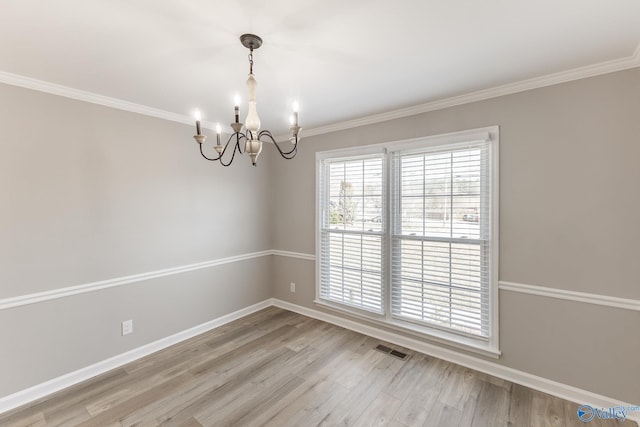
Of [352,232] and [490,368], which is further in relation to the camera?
[352,232]

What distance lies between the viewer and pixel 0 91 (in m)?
2.14

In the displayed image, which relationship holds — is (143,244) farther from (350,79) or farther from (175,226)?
(350,79)

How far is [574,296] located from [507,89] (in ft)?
5.86

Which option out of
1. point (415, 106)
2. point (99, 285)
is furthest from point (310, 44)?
point (99, 285)

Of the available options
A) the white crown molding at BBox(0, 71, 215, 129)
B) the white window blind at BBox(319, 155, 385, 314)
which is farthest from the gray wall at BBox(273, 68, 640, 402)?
the white crown molding at BBox(0, 71, 215, 129)

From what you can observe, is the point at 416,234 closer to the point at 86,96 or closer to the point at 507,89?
the point at 507,89

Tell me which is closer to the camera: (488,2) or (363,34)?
(488,2)

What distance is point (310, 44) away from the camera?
5.89 ft

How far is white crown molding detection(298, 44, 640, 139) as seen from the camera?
6.64ft

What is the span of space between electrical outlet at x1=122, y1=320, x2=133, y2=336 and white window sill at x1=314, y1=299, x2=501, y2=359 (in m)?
2.23

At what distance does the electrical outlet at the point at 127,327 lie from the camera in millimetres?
2775

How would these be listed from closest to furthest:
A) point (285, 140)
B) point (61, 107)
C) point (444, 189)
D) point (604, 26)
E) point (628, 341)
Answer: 1. point (604, 26)
2. point (628, 341)
3. point (61, 107)
4. point (444, 189)
5. point (285, 140)

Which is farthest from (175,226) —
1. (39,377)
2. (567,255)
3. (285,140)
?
(567,255)

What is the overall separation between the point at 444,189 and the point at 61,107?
11.6ft
